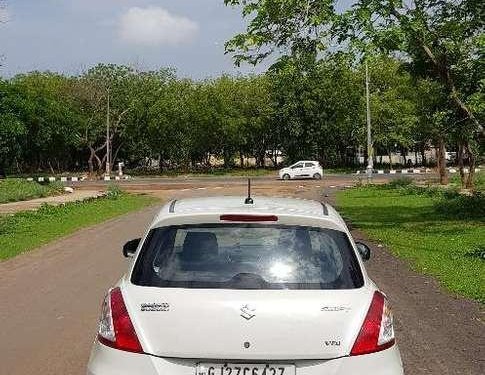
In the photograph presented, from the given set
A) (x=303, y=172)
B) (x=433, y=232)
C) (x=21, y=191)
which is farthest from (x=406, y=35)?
(x=303, y=172)

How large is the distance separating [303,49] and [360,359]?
14.3 meters

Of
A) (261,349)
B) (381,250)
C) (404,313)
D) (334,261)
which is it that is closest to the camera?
(261,349)

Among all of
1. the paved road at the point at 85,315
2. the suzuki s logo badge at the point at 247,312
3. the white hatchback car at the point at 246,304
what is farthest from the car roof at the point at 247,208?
the paved road at the point at 85,315

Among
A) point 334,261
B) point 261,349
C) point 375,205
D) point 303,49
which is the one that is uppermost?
point 303,49

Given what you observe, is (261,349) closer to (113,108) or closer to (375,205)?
(375,205)

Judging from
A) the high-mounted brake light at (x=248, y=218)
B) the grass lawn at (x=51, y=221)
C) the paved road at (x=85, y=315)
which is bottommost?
the grass lawn at (x=51, y=221)

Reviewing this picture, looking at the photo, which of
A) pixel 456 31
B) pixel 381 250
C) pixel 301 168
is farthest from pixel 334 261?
pixel 301 168

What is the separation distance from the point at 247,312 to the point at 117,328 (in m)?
0.68

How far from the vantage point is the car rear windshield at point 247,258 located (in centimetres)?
374

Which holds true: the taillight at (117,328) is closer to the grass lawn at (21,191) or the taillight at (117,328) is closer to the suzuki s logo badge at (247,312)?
the suzuki s logo badge at (247,312)

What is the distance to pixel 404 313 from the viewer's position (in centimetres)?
770

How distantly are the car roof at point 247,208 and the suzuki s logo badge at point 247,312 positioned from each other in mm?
688

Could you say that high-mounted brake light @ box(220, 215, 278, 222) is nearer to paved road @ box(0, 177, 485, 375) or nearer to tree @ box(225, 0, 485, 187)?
paved road @ box(0, 177, 485, 375)

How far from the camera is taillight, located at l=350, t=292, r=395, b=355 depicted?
11.6 feet
